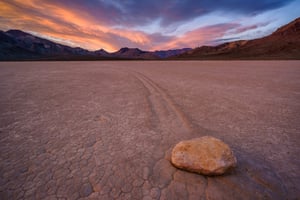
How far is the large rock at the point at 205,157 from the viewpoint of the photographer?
147cm

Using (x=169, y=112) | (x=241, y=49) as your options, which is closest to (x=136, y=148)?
(x=169, y=112)

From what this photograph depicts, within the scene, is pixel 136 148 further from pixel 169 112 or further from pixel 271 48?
pixel 271 48

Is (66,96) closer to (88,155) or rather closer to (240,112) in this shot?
(88,155)

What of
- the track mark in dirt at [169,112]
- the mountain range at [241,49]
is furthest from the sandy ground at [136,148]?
the mountain range at [241,49]

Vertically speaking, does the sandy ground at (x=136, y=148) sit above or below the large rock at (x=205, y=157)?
below

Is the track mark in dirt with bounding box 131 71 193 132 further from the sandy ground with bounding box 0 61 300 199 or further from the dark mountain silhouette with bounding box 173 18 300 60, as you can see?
the dark mountain silhouette with bounding box 173 18 300 60

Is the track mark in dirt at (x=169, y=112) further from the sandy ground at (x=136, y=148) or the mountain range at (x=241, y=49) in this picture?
the mountain range at (x=241, y=49)

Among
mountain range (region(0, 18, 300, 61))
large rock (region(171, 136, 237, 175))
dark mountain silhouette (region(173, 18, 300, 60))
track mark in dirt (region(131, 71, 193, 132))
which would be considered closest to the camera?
large rock (region(171, 136, 237, 175))

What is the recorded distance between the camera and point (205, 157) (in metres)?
1.51

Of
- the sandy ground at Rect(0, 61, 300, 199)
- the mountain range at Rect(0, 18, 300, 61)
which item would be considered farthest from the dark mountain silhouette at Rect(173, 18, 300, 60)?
the sandy ground at Rect(0, 61, 300, 199)

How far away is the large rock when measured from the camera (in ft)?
4.83

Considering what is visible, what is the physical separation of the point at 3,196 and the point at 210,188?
180 centimetres

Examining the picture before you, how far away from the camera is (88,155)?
180 cm

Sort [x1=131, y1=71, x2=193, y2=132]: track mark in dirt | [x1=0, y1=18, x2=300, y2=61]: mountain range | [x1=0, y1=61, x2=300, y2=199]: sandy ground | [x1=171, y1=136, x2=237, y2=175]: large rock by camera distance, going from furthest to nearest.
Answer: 1. [x1=0, y1=18, x2=300, y2=61]: mountain range
2. [x1=131, y1=71, x2=193, y2=132]: track mark in dirt
3. [x1=171, y1=136, x2=237, y2=175]: large rock
4. [x1=0, y1=61, x2=300, y2=199]: sandy ground
